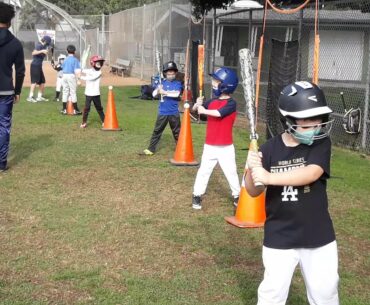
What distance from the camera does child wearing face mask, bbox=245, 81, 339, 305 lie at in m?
3.29

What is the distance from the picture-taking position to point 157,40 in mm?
25234

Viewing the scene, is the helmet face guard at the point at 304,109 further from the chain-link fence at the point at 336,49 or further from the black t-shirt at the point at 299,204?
the chain-link fence at the point at 336,49

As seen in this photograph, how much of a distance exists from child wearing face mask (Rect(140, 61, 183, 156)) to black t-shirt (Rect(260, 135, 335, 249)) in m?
6.20

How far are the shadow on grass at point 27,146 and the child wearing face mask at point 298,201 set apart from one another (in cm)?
649

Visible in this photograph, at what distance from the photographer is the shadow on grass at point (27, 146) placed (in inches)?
378

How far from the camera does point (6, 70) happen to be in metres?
8.48

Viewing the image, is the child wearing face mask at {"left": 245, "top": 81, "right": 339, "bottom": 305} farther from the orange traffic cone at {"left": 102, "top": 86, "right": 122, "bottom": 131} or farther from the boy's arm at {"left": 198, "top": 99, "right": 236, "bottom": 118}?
the orange traffic cone at {"left": 102, "top": 86, "right": 122, "bottom": 131}

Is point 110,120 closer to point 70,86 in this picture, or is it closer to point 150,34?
point 70,86

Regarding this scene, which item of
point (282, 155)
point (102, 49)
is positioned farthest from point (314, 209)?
point (102, 49)

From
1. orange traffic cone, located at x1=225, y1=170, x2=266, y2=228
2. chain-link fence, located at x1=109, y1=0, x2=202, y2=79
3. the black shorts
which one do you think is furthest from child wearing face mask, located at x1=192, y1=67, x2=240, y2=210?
chain-link fence, located at x1=109, y1=0, x2=202, y2=79

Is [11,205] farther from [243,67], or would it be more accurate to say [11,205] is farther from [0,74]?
[243,67]

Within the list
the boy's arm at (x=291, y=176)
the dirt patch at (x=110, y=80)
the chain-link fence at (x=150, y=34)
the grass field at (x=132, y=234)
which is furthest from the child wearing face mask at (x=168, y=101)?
the dirt patch at (x=110, y=80)

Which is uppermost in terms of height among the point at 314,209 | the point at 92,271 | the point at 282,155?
the point at 282,155

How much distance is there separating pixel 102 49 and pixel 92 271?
113ft
